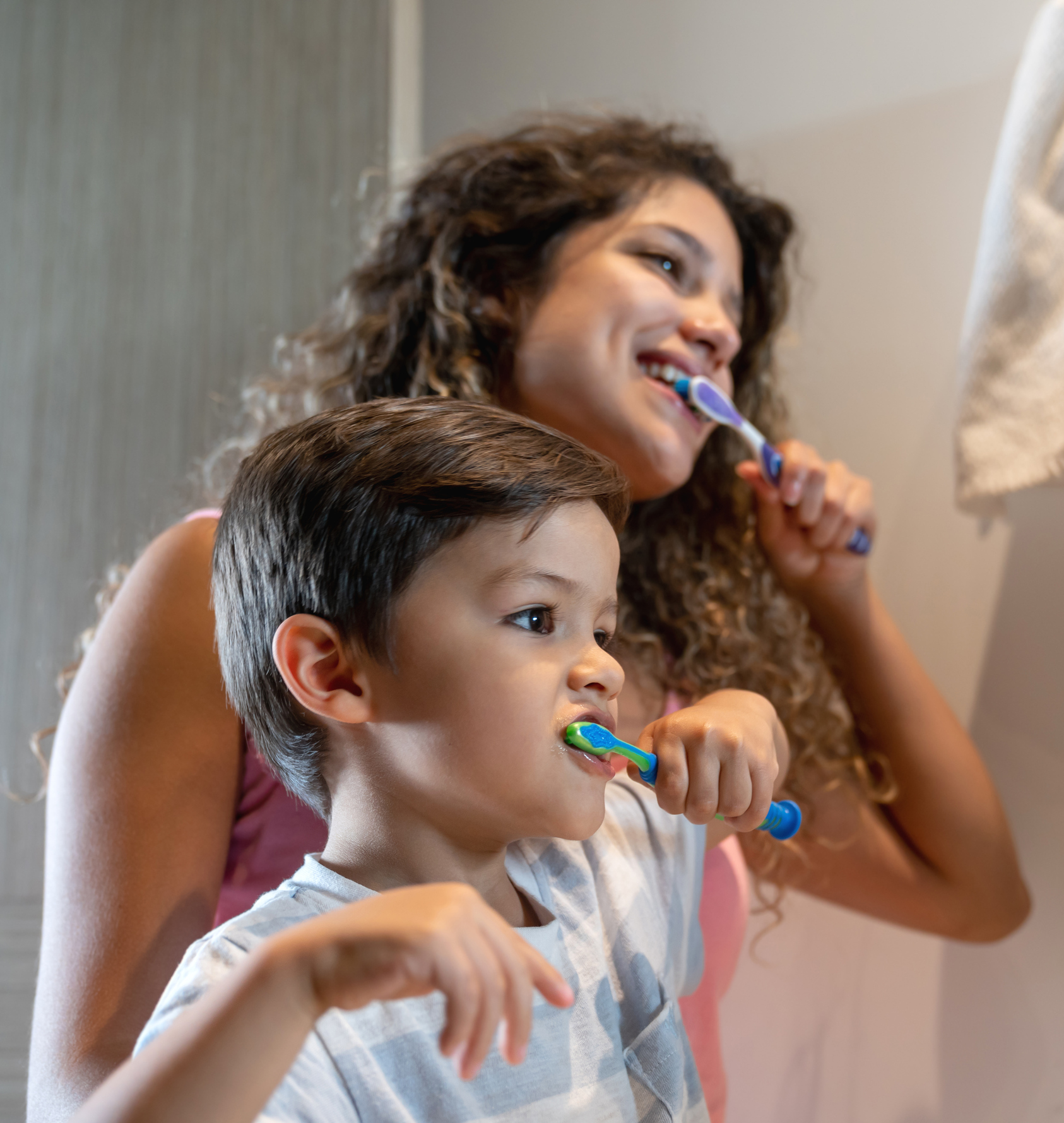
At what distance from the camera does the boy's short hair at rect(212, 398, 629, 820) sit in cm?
48

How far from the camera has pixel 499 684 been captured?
0.48 metres

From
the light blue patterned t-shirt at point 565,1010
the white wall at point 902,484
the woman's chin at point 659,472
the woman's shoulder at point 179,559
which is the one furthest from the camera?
the white wall at point 902,484

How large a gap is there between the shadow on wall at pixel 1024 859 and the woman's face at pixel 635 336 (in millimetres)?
350

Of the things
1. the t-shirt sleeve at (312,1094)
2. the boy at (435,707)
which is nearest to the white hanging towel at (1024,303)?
the boy at (435,707)

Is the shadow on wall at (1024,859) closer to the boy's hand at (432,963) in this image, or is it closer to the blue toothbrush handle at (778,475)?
the blue toothbrush handle at (778,475)

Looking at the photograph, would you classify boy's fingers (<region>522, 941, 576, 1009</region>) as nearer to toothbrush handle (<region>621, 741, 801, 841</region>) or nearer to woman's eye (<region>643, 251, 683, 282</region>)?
toothbrush handle (<region>621, 741, 801, 841</region>)

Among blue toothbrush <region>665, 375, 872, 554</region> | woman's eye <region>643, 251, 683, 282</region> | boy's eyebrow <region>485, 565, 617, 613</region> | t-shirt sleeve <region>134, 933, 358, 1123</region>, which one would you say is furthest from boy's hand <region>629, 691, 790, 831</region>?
woman's eye <region>643, 251, 683, 282</region>

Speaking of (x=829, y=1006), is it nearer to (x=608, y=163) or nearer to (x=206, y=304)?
(x=608, y=163)

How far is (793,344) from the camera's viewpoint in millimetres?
1074

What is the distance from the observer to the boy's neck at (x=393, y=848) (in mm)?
515

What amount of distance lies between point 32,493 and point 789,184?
85cm

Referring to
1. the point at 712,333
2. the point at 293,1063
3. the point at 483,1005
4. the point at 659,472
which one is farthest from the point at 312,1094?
the point at 712,333

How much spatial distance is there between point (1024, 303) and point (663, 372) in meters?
0.30

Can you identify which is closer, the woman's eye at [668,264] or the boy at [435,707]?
the boy at [435,707]
